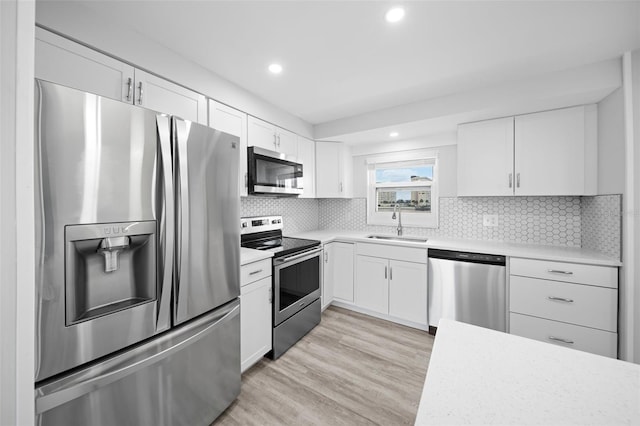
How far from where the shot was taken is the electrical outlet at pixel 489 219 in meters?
2.80

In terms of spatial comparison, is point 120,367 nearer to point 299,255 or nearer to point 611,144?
point 299,255

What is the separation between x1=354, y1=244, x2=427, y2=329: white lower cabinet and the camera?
8.71 ft

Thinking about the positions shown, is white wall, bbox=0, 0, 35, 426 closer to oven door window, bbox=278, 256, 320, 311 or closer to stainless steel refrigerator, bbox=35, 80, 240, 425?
stainless steel refrigerator, bbox=35, 80, 240, 425

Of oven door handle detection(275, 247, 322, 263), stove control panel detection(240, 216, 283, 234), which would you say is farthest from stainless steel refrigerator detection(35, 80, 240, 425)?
stove control panel detection(240, 216, 283, 234)

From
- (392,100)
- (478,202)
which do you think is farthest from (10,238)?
(478,202)

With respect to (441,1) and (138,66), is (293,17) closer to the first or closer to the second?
(441,1)

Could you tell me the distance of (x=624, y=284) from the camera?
180cm

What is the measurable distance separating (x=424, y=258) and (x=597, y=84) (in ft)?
6.35

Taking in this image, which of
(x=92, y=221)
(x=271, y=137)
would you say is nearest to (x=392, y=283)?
(x=271, y=137)

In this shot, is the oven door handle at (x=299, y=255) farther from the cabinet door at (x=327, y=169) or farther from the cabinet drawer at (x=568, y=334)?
the cabinet drawer at (x=568, y=334)

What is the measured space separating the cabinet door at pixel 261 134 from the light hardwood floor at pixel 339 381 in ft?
6.71

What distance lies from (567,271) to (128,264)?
302 centimetres

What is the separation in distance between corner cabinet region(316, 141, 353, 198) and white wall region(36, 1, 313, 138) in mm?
1221

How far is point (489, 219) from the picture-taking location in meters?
2.84
